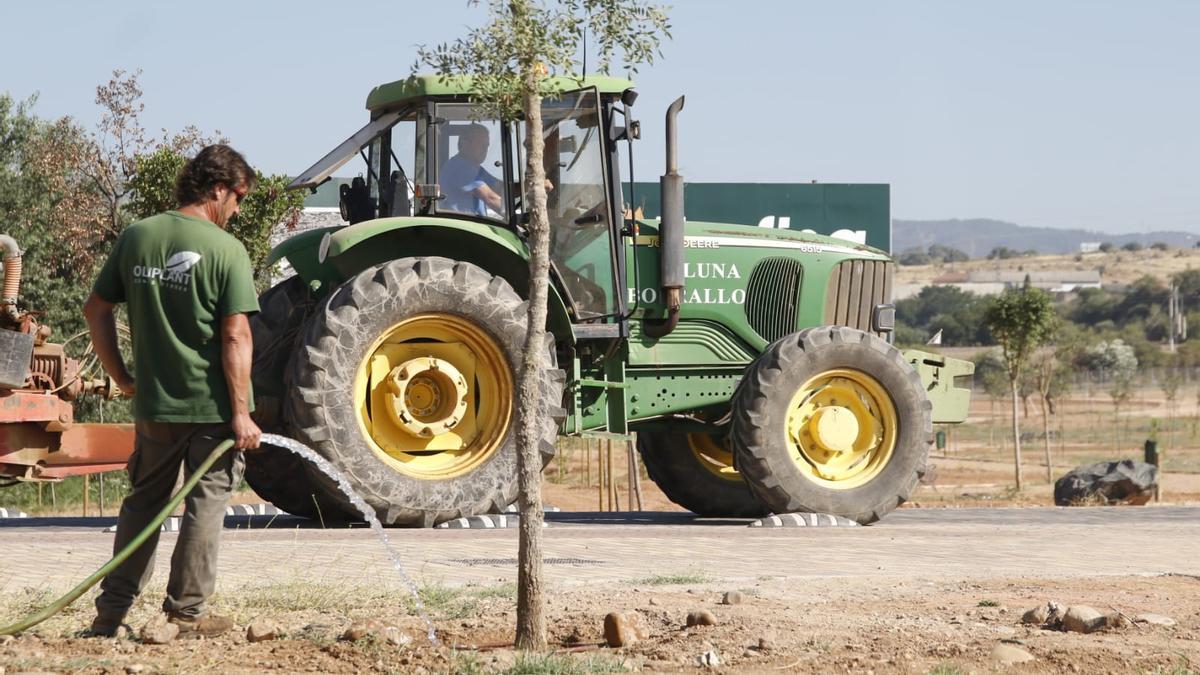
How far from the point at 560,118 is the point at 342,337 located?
2329 mm

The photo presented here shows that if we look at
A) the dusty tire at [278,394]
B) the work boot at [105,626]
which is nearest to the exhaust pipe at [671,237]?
the dusty tire at [278,394]

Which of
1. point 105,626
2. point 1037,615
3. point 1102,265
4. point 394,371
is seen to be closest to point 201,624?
point 105,626

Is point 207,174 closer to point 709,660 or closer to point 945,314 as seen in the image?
point 709,660

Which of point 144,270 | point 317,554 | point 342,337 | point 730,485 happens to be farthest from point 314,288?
point 144,270

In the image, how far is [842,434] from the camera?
40.4 feet

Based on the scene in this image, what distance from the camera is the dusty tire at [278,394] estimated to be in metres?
11.1

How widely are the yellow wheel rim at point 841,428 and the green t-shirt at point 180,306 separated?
661 cm

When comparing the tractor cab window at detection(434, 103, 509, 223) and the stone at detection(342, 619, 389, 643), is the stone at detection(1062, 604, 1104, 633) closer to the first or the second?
the stone at detection(342, 619, 389, 643)

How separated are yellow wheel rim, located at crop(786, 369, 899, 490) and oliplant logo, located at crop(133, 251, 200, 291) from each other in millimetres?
6706

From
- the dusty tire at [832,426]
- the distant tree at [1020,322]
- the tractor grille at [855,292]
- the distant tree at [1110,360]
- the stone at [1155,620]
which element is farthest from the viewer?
the distant tree at [1110,360]

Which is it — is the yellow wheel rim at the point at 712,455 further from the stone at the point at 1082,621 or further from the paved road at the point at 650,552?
the stone at the point at 1082,621

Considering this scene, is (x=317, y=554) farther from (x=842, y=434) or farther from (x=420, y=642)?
(x=842, y=434)

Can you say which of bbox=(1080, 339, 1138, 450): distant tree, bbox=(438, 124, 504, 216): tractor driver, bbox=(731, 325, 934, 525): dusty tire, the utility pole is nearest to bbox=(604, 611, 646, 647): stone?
bbox=(438, 124, 504, 216): tractor driver

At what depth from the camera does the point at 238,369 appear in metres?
6.05
